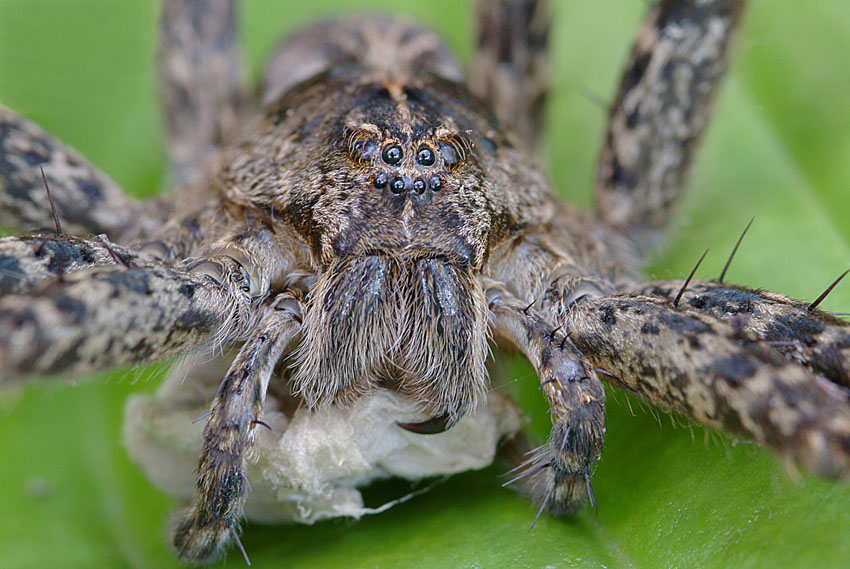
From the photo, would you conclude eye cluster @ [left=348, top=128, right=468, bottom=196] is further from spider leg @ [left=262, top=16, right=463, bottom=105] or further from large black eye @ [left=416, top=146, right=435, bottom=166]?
spider leg @ [left=262, top=16, right=463, bottom=105]

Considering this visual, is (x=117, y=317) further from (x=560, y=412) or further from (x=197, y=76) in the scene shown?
(x=197, y=76)

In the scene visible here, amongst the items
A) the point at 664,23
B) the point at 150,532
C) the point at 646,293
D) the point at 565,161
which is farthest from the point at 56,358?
the point at 565,161

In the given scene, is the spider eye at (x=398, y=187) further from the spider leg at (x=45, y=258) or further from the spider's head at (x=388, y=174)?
the spider leg at (x=45, y=258)

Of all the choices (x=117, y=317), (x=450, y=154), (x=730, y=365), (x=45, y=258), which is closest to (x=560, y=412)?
(x=730, y=365)

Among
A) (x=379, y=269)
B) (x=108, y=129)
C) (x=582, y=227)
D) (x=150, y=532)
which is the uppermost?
(x=379, y=269)

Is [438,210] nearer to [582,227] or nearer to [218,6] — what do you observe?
[582,227]

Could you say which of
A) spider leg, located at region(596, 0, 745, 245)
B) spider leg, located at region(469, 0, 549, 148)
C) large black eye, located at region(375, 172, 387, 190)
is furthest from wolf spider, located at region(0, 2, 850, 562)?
spider leg, located at region(469, 0, 549, 148)

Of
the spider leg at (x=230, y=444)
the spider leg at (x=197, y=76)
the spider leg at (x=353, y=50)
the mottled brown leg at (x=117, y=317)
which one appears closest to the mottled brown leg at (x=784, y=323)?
the spider leg at (x=230, y=444)
